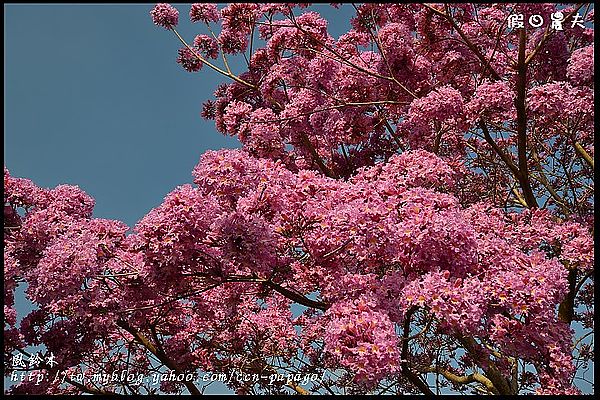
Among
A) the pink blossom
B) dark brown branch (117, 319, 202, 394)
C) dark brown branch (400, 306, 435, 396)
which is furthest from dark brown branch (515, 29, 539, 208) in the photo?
the pink blossom

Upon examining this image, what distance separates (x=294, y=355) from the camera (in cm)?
767

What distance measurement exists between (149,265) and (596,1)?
559 cm

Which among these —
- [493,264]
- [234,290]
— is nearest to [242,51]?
[234,290]

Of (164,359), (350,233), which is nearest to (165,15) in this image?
(164,359)

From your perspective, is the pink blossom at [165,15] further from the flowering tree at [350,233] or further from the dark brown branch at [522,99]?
the dark brown branch at [522,99]

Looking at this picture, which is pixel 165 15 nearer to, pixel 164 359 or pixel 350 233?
pixel 164 359

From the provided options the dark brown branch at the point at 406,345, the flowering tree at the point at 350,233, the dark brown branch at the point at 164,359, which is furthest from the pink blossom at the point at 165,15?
the dark brown branch at the point at 406,345

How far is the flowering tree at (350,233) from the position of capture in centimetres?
428

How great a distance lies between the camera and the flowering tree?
4277 mm

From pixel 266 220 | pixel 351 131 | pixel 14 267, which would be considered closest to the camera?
pixel 266 220

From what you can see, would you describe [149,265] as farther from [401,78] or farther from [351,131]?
[401,78]

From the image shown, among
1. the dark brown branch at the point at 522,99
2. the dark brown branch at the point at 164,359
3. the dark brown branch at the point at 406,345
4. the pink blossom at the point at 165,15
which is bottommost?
the dark brown branch at the point at 406,345

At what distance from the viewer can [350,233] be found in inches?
170

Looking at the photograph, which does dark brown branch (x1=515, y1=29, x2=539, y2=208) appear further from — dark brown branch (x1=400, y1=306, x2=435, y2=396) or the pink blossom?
the pink blossom
